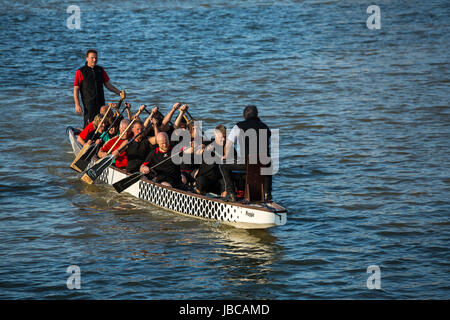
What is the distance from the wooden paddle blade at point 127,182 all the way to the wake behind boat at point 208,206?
0.09 metres

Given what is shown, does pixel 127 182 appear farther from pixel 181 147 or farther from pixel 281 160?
pixel 281 160

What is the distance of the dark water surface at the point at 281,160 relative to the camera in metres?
10.7

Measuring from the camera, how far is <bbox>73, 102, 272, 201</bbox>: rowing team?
11.3 m

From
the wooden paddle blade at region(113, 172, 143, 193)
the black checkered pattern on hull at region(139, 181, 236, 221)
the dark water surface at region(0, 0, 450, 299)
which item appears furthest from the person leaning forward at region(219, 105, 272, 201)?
the wooden paddle blade at region(113, 172, 143, 193)

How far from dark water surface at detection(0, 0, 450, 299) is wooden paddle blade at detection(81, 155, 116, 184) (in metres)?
→ 0.44

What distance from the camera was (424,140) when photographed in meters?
18.1

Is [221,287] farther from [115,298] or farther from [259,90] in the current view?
[259,90]

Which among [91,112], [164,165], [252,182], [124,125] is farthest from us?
[91,112]

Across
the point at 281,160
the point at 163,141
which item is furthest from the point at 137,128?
the point at 281,160

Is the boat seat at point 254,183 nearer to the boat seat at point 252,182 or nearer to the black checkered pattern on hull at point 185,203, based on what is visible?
the boat seat at point 252,182

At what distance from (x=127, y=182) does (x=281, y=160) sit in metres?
4.57

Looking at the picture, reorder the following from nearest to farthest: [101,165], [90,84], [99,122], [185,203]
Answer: [185,203]
[101,165]
[99,122]
[90,84]

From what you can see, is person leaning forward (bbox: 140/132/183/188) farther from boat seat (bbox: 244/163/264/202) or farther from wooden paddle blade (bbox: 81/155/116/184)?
boat seat (bbox: 244/163/264/202)

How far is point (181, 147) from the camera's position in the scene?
13.0 m
